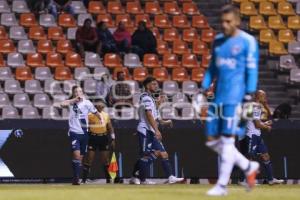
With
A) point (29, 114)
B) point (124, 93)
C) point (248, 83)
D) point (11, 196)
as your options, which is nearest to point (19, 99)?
point (29, 114)

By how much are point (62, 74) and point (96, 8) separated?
12.0 feet

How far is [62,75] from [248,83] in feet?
42.4

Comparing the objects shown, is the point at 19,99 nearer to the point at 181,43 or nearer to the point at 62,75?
the point at 62,75

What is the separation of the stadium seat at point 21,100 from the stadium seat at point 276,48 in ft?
26.1

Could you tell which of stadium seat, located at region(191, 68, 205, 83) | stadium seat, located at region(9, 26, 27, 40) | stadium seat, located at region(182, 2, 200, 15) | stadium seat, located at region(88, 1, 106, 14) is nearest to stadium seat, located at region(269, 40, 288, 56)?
stadium seat, located at region(191, 68, 205, 83)

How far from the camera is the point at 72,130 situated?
18.8 meters

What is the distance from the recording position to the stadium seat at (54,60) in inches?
978

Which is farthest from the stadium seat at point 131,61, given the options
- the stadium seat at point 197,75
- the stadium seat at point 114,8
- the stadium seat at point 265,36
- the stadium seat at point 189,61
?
the stadium seat at point 265,36

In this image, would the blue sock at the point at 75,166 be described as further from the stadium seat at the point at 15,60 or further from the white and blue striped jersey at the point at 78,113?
the stadium seat at the point at 15,60

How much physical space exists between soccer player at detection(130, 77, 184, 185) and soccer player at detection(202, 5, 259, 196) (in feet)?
20.1

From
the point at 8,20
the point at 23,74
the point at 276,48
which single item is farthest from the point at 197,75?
the point at 8,20

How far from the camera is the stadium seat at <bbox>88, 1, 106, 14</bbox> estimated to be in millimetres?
27188

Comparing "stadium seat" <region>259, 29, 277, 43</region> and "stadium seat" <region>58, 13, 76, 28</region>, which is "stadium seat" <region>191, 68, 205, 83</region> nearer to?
"stadium seat" <region>259, 29, 277, 43</region>

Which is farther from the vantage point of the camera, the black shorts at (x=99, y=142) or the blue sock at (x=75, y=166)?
the black shorts at (x=99, y=142)
